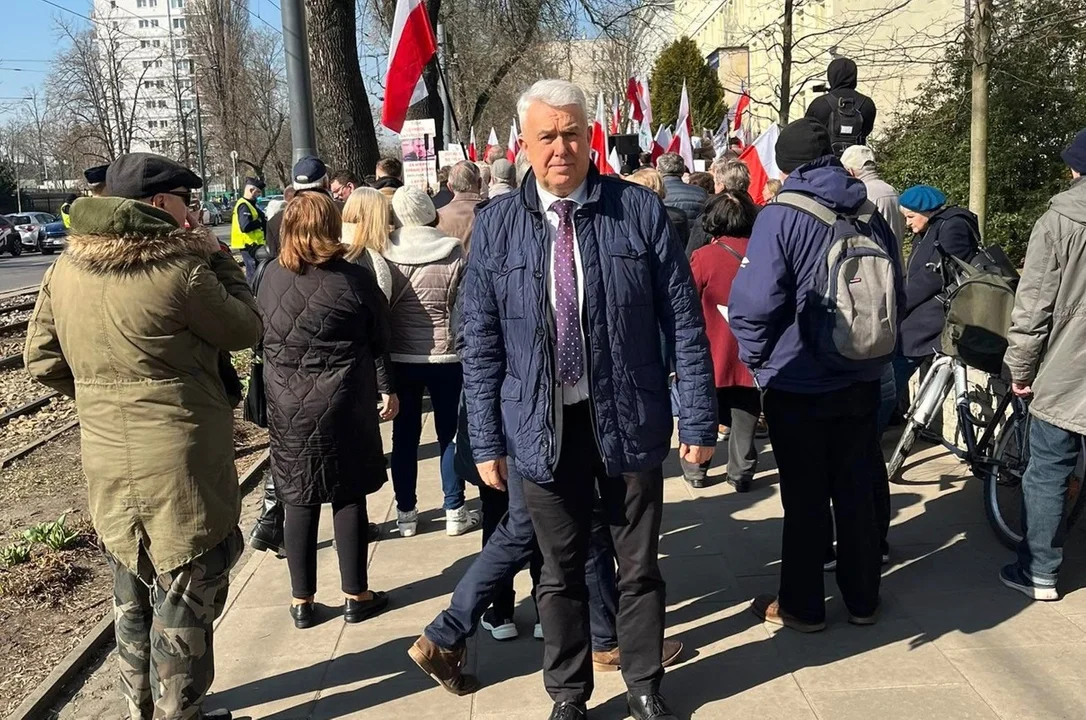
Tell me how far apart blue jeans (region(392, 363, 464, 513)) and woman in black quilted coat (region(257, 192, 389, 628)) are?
0.86m

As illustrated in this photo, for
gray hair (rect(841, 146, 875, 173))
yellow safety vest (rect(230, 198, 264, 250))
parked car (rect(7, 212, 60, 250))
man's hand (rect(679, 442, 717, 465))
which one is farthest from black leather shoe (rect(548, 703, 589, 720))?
parked car (rect(7, 212, 60, 250))

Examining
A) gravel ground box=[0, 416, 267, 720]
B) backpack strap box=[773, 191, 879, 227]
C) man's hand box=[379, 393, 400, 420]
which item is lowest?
gravel ground box=[0, 416, 267, 720]

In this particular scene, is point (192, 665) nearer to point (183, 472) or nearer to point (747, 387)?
point (183, 472)

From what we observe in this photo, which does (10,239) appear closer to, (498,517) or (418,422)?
(418,422)

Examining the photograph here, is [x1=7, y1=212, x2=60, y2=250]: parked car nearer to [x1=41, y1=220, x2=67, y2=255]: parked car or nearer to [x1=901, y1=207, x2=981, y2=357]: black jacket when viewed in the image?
[x1=41, y1=220, x2=67, y2=255]: parked car

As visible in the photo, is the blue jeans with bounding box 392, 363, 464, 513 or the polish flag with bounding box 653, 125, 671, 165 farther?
the polish flag with bounding box 653, 125, 671, 165

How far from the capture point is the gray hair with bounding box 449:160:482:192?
22.2ft

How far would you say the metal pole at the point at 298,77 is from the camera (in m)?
7.82

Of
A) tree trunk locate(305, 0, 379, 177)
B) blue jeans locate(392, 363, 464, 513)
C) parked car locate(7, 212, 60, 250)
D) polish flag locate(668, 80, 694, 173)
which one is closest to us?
blue jeans locate(392, 363, 464, 513)

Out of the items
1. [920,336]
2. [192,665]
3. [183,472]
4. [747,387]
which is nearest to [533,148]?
[183,472]

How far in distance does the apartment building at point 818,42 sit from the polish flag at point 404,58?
418cm

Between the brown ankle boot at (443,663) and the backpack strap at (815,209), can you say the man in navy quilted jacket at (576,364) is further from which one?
the backpack strap at (815,209)

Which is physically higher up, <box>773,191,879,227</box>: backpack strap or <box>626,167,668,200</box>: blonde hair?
<box>626,167,668,200</box>: blonde hair

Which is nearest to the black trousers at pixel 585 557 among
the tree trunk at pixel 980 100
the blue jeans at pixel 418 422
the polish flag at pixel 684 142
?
the blue jeans at pixel 418 422
